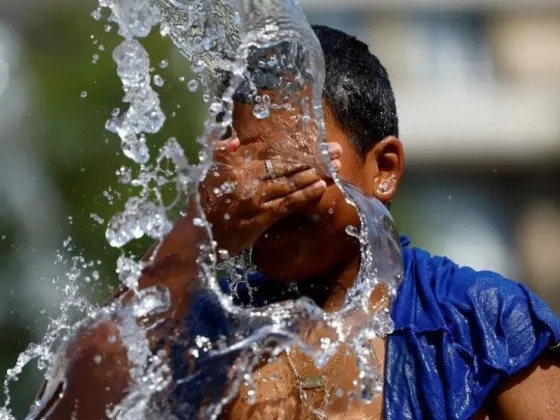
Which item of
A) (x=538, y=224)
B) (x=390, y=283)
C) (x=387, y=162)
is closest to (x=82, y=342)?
(x=390, y=283)

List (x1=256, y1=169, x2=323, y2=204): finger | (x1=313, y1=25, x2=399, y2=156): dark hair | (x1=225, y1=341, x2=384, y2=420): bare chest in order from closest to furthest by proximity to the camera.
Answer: (x1=256, y1=169, x2=323, y2=204): finger < (x1=225, y1=341, x2=384, y2=420): bare chest < (x1=313, y1=25, x2=399, y2=156): dark hair

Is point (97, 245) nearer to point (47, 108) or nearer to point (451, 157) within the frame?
point (47, 108)

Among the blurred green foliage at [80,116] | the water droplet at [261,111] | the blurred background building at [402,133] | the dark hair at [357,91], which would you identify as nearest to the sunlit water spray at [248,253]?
the water droplet at [261,111]

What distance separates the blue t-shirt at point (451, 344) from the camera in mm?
2303

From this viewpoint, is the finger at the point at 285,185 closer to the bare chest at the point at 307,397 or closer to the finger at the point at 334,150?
the finger at the point at 334,150

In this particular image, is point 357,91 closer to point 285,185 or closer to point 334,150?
Answer: point 334,150

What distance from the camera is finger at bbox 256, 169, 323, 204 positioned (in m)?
2.19

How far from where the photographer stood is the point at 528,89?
38.5ft

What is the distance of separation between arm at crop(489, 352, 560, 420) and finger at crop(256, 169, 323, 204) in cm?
58

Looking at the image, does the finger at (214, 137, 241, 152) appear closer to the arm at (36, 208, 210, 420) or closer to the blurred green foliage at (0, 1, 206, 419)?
the arm at (36, 208, 210, 420)

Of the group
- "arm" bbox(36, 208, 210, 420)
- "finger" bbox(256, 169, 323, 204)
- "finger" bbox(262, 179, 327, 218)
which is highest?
"finger" bbox(256, 169, 323, 204)

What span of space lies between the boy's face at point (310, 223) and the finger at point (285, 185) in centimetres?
4

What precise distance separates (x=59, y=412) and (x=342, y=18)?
9.86 metres

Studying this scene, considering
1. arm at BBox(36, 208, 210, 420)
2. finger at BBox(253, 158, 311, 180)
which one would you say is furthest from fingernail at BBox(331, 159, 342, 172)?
arm at BBox(36, 208, 210, 420)
